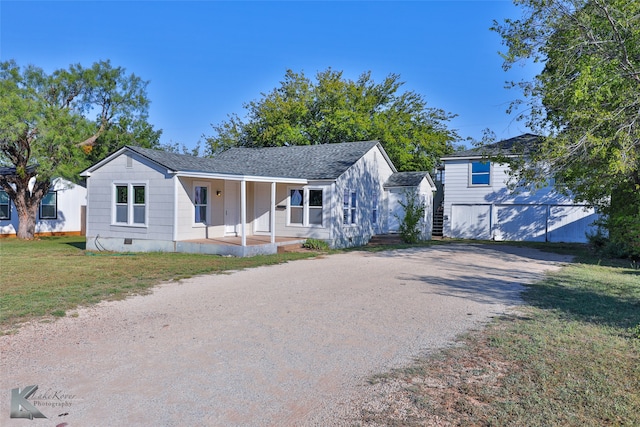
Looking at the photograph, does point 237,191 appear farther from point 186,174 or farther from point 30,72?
point 30,72

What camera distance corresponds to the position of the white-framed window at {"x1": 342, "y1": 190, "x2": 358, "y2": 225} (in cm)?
1984

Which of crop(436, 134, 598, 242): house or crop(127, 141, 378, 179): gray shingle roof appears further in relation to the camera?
crop(436, 134, 598, 242): house

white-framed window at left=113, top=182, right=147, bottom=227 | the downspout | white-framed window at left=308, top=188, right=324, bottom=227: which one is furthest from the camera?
white-framed window at left=308, top=188, right=324, bottom=227

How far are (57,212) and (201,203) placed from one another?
13.3m

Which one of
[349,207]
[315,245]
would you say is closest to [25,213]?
[315,245]

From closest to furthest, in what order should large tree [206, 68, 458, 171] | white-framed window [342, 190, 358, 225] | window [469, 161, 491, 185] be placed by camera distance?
white-framed window [342, 190, 358, 225] < window [469, 161, 491, 185] < large tree [206, 68, 458, 171]

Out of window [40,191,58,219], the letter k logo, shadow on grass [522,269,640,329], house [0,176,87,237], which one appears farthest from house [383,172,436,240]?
the letter k logo

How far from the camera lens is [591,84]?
11266 mm

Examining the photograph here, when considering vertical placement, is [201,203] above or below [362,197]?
below

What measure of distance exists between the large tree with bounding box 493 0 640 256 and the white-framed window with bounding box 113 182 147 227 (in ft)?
42.3

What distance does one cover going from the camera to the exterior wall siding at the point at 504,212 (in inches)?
915

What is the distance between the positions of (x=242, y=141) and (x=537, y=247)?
22146mm

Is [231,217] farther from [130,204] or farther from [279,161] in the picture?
[279,161]

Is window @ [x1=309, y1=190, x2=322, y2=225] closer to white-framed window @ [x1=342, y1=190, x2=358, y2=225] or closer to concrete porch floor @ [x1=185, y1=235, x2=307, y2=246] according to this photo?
concrete porch floor @ [x1=185, y1=235, x2=307, y2=246]
